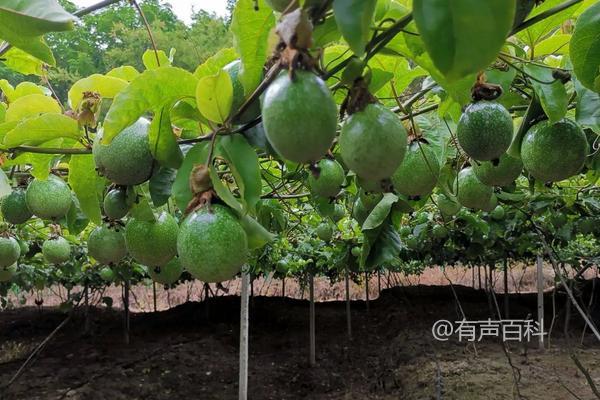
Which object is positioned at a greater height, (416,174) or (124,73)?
(124,73)

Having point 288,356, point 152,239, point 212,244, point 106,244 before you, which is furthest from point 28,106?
point 288,356

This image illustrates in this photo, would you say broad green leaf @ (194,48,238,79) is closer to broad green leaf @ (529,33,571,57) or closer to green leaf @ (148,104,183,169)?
green leaf @ (148,104,183,169)

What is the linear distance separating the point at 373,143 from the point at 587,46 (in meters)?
0.48

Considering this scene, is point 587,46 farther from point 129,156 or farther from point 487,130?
point 129,156

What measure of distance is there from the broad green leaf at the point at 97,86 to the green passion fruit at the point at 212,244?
22.8 inches

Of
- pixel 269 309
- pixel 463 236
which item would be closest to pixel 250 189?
pixel 463 236

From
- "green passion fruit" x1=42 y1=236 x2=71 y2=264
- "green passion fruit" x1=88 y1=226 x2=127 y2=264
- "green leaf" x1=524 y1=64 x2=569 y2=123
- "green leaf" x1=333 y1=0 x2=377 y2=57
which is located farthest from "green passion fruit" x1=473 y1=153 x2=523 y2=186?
"green passion fruit" x1=42 y1=236 x2=71 y2=264

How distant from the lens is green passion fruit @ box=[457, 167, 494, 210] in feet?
5.07

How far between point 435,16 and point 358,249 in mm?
5537

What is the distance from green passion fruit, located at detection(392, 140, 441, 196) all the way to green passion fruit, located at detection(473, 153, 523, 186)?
145 mm

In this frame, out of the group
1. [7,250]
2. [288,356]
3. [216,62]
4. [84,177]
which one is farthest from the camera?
[288,356]

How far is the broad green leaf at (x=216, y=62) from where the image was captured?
3.82 feet

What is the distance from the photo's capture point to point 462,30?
0.53 metres

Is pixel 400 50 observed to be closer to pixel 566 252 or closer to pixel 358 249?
pixel 358 249
